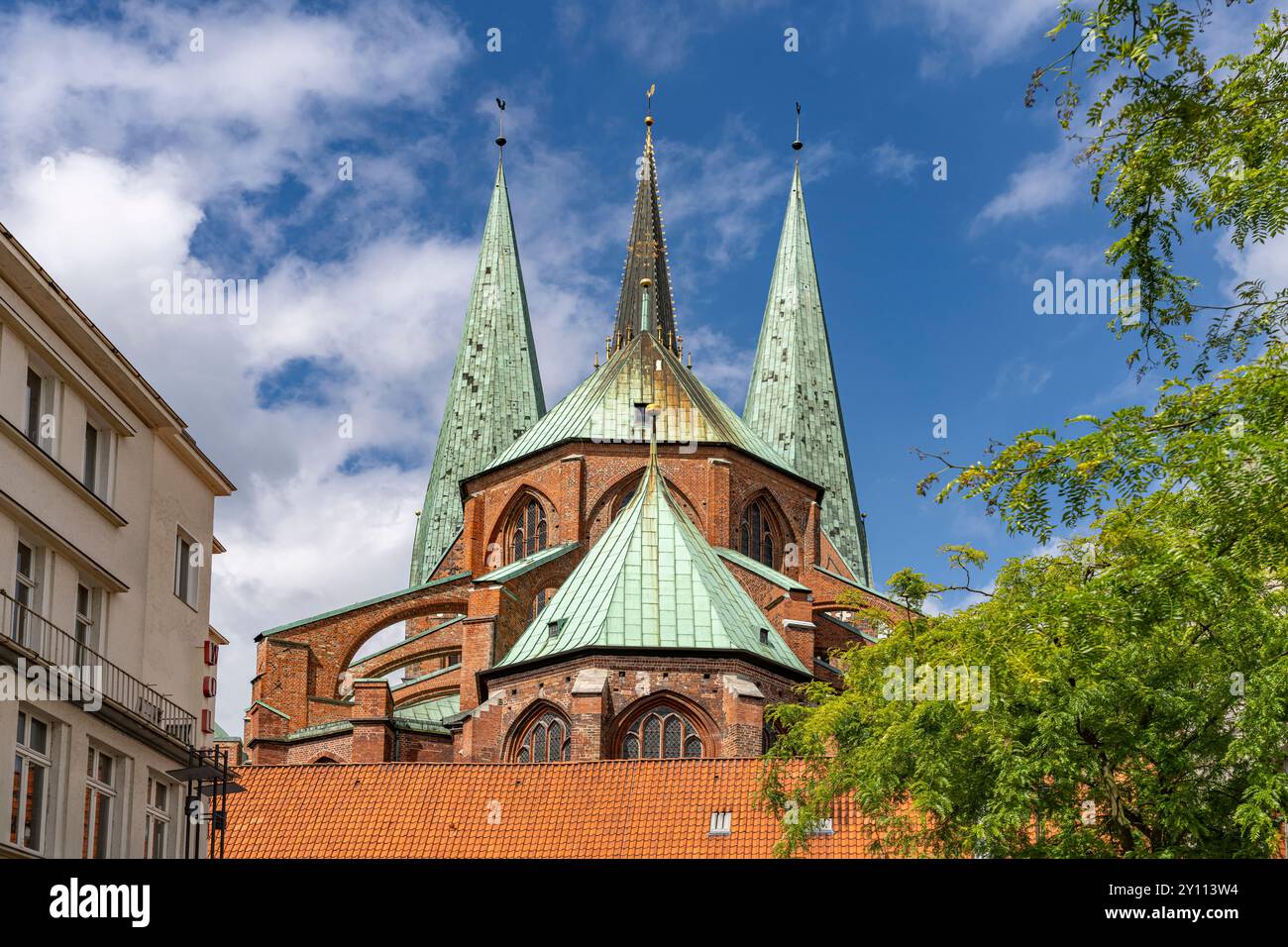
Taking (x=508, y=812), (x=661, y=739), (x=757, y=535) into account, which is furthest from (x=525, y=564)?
(x=508, y=812)

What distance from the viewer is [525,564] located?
48.5 metres

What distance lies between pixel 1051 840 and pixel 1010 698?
1.83 meters

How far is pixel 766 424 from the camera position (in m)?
66.4

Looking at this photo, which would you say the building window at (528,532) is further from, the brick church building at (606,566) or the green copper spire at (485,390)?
the green copper spire at (485,390)

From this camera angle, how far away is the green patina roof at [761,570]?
45594 millimetres

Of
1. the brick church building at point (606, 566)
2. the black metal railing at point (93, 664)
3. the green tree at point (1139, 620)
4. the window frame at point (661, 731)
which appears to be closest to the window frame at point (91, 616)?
the black metal railing at point (93, 664)

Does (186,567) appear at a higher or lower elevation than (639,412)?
lower

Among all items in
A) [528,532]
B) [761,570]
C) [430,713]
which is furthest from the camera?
[528,532]

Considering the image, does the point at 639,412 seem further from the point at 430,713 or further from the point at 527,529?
the point at 430,713

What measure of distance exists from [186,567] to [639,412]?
29.1 metres

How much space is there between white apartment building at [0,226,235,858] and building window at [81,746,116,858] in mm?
25

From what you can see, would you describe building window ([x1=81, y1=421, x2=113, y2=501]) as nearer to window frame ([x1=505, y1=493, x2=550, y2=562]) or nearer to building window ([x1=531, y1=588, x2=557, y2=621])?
building window ([x1=531, y1=588, x2=557, y2=621])
